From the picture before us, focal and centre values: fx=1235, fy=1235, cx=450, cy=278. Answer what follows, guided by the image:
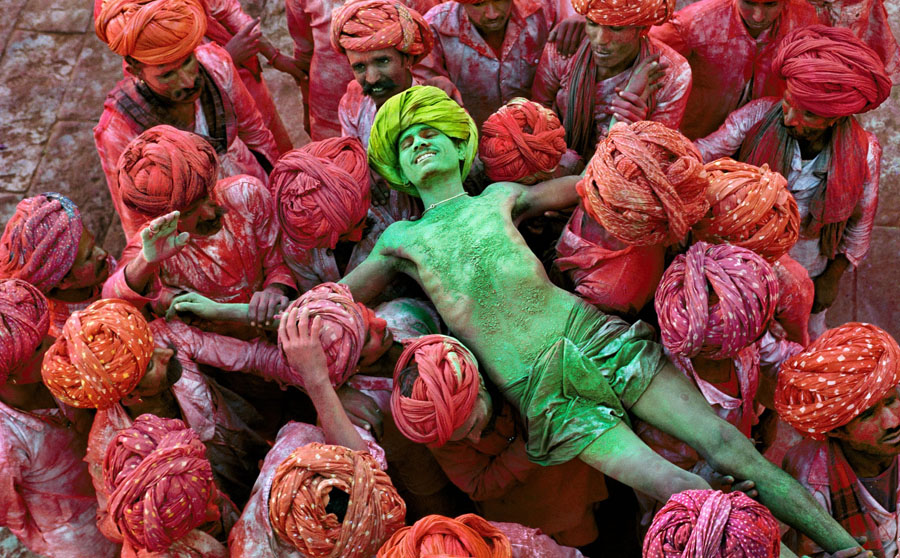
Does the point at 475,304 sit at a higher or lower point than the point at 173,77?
lower

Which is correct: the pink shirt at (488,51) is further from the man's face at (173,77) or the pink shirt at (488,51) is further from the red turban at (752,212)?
the red turban at (752,212)

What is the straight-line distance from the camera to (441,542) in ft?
11.2

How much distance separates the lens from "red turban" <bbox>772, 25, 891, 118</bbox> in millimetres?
4219

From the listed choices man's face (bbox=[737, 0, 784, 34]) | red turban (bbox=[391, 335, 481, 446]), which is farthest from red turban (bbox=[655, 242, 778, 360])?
man's face (bbox=[737, 0, 784, 34])

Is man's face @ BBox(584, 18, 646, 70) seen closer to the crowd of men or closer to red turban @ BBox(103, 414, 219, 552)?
the crowd of men

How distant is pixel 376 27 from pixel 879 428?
223cm

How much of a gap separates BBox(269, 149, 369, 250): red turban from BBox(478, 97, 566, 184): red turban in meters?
0.48

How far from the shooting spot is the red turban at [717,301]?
12.0 ft

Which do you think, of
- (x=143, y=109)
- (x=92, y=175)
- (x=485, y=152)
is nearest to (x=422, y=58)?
(x=485, y=152)

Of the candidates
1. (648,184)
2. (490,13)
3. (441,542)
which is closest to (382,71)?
(490,13)

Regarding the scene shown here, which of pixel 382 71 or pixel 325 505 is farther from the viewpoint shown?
pixel 382 71

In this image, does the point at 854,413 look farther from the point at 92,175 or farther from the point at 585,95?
the point at 92,175

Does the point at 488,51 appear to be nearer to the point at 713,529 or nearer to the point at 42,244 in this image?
the point at 42,244

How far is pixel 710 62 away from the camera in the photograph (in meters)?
4.95
